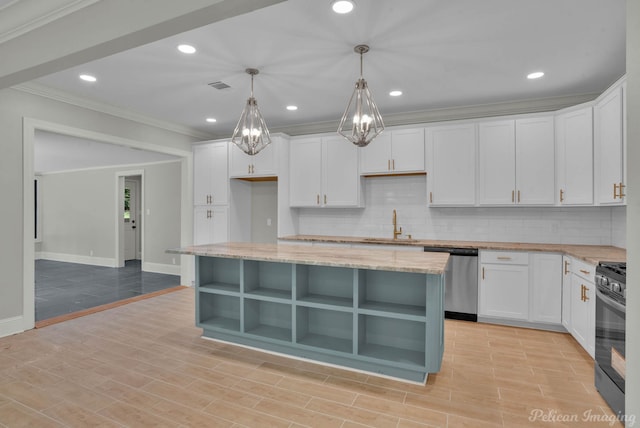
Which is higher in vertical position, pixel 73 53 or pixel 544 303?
pixel 73 53

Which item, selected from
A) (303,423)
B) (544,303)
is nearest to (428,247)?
(544,303)

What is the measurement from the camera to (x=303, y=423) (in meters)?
2.10

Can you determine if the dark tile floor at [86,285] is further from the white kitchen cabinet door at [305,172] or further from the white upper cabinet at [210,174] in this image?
the white kitchen cabinet door at [305,172]

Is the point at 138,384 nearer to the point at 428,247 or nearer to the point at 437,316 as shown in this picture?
the point at 437,316

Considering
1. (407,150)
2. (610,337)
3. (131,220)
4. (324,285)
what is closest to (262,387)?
(324,285)

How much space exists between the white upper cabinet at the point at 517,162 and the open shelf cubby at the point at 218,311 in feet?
10.2

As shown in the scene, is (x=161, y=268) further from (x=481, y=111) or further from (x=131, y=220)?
(x=481, y=111)

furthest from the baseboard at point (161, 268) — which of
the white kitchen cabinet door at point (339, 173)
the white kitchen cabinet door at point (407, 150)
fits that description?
the white kitchen cabinet door at point (407, 150)

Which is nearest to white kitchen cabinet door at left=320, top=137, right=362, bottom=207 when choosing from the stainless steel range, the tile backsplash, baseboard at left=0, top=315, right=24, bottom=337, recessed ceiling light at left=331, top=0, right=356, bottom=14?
the tile backsplash

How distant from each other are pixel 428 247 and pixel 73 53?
3728 millimetres

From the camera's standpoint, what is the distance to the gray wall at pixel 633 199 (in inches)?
45.9

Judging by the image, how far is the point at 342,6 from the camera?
2287 millimetres

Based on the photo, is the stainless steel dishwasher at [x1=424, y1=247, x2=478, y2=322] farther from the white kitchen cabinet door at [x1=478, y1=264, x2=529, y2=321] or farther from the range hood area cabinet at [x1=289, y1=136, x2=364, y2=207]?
the range hood area cabinet at [x1=289, y1=136, x2=364, y2=207]

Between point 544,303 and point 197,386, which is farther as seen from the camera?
point 544,303
